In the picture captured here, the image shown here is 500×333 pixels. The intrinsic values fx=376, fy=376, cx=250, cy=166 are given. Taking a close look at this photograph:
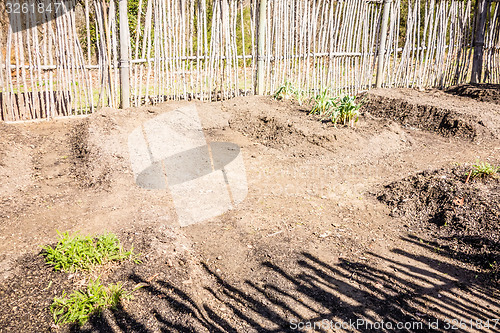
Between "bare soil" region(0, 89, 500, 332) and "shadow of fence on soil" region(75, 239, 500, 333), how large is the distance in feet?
0.03

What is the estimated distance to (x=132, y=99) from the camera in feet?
20.0

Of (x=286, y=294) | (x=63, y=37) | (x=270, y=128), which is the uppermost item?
(x=63, y=37)

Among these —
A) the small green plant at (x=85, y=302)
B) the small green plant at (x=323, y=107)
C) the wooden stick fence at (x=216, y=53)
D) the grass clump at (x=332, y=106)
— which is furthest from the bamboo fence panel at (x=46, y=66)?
the small green plant at (x=85, y=302)

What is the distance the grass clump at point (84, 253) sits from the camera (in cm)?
252

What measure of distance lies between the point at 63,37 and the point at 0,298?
422cm

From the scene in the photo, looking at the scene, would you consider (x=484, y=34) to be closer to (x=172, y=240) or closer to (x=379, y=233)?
(x=379, y=233)

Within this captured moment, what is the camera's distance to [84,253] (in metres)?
2.52

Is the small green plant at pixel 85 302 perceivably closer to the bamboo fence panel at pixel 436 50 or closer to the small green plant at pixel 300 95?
the small green plant at pixel 300 95

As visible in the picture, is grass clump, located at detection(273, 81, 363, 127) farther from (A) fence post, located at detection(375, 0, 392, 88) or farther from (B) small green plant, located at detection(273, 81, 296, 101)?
(A) fence post, located at detection(375, 0, 392, 88)

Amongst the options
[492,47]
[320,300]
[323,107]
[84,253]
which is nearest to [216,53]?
[323,107]

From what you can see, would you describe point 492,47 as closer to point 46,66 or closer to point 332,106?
point 332,106

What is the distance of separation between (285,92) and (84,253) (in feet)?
16.3

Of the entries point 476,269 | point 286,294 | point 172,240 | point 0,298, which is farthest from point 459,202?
point 0,298

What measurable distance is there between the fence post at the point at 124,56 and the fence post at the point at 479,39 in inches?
305
